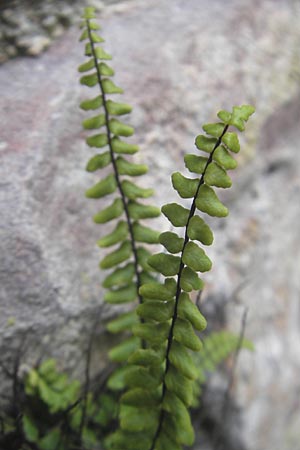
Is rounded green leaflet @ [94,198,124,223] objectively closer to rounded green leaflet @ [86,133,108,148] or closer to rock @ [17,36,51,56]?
rounded green leaflet @ [86,133,108,148]

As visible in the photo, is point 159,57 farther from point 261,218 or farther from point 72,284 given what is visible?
point 72,284

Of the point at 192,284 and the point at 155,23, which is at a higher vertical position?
the point at 155,23

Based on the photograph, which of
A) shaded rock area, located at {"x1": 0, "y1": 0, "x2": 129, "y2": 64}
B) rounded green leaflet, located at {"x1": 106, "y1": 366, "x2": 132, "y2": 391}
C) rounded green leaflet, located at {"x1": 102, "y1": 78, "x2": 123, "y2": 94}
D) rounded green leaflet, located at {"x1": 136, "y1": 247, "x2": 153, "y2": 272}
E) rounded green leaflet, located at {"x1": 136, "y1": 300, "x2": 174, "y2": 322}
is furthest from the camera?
shaded rock area, located at {"x1": 0, "y1": 0, "x2": 129, "y2": 64}

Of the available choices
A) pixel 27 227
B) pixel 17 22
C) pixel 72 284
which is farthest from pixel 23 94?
pixel 72 284

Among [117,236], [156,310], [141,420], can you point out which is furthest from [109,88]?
[141,420]

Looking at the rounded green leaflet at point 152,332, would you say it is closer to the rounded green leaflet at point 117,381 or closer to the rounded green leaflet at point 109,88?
the rounded green leaflet at point 117,381

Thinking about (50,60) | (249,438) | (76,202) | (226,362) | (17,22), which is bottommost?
(249,438)

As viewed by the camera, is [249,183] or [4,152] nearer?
[4,152]

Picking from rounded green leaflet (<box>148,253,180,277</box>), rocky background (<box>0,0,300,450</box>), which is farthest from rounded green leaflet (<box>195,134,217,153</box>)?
rocky background (<box>0,0,300,450</box>)
